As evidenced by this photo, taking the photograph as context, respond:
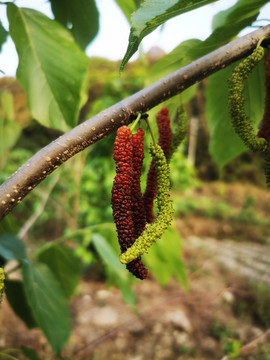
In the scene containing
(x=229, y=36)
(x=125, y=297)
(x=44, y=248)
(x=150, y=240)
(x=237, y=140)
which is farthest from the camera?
(x=125, y=297)

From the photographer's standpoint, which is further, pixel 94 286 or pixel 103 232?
pixel 94 286

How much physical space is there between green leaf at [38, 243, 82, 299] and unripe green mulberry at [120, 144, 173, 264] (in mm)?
587

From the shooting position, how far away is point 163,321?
6.75 feet

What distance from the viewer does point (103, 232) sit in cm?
112

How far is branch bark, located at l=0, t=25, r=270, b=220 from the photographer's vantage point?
32 cm

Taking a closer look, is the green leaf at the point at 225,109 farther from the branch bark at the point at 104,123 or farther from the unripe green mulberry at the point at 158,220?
the unripe green mulberry at the point at 158,220

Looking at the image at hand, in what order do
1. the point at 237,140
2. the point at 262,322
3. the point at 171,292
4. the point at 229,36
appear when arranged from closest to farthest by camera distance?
the point at 229,36 < the point at 237,140 < the point at 262,322 < the point at 171,292

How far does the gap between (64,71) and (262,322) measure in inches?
83.6

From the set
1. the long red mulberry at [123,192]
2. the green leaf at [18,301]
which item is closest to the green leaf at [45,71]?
the long red mulberry at [123,192]

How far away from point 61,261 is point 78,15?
0.59 meters

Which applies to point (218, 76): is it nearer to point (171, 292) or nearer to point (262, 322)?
point (262, 322)

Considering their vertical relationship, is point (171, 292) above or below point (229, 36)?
below

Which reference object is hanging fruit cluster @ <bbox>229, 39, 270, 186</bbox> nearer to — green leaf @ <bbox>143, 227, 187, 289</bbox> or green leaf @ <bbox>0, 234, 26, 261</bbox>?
green leaf @ <bbox>0, 234, 26, 261</bbox>

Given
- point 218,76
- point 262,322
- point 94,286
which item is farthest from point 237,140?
point 94,286
